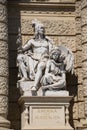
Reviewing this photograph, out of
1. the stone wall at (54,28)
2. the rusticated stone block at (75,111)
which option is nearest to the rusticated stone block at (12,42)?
the stone wall at (54,28)

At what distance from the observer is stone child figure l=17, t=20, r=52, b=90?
10.1 m

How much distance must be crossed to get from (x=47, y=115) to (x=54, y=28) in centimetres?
236

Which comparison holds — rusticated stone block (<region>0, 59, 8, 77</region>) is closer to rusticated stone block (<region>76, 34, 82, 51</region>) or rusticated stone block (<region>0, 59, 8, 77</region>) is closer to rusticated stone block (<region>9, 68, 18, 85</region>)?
rusticated stone block (<region>9, 68, 18, 85</region>)

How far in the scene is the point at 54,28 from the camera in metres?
11.2

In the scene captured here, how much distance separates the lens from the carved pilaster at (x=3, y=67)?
9852mm

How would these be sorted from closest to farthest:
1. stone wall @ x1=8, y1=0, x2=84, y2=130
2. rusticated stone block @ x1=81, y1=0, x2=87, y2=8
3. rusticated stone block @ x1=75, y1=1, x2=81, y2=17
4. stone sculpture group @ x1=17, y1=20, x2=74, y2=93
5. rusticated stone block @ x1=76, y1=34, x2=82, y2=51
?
stone sculpture group @ x1=17, y1=20, x2=74, y2=93 < rusticated stone block @ x1=81, y1=0, x2=87, y2=8 < stone wall @ x1=8, y1=0, x2=84, y2=130 < rusticated stone block @ x1=76, y1=34, x2=82, y2=51 < rusticated stone block @ x1=75, y1=1, x2=81, y2=17

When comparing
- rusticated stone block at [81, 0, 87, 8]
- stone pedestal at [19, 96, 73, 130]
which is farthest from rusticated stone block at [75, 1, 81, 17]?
stone pedestal at [19, 96, 73, 130]

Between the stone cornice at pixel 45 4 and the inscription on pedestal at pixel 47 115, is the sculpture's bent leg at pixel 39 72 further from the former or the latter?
the stone cornice at pixel 45 4

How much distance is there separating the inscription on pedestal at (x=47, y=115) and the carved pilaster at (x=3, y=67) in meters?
0.59

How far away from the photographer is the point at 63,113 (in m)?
9.94

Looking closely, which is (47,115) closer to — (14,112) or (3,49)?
(14,112)

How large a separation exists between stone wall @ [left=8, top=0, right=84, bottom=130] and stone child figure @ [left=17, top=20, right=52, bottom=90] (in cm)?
53

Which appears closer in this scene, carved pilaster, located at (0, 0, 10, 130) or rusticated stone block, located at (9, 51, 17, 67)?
carved pilaster, located at (0, 0, 10, 130)

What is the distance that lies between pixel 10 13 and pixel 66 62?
1875 mm
